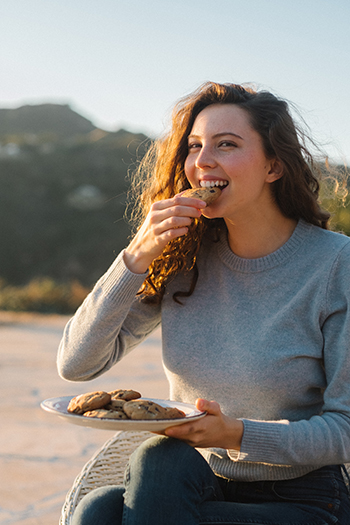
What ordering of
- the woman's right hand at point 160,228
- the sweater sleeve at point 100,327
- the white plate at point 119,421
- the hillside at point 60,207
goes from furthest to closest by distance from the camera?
1. the hillside at point 60,207
2. the sweater sleeve at point 100,327
3. the woman's right hand at point 160,228
4. the white plate at point 119,421

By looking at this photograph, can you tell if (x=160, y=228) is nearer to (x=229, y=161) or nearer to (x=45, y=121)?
(x=229, y=161)

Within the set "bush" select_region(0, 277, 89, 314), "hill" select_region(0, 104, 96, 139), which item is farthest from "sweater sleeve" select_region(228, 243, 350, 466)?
"hill" select_region(0, 104, 96, 139)

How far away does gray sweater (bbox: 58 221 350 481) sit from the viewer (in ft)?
5.45

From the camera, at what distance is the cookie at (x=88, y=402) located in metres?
1.48

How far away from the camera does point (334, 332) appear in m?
1.79

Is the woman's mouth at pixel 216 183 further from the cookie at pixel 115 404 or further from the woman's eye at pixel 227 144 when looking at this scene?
the cookie at pixel 115 404

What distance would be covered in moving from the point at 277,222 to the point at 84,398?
992mm

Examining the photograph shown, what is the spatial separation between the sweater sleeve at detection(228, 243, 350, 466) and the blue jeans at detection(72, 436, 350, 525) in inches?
5.3

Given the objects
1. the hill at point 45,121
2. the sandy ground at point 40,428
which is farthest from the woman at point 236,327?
the hill at point 45,121

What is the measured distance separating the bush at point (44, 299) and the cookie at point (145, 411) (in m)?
8.12

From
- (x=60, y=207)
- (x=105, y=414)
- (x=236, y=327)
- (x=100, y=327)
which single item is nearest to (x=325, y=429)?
(x=236, y=327)

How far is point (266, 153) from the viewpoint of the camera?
199cm

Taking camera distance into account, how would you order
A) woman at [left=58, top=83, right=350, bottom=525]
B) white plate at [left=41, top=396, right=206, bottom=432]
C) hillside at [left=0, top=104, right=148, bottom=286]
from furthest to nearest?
hillside at [left=0, top=104, right=148, bottom=286], woman at [left=58, top=83, right=350, bottom=525], white plate at [left=41, top=396, right=206, bottom=432]

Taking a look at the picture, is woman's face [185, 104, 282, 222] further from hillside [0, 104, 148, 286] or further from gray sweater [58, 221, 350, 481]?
hillside [0, 104, 148, 286]
